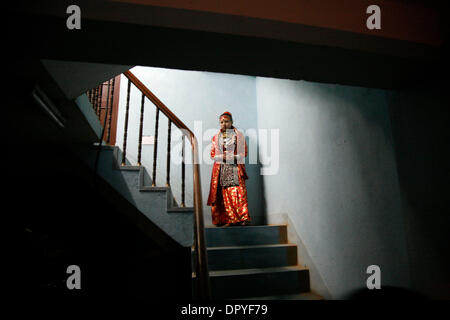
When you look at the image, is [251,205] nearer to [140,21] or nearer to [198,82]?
[198,82]

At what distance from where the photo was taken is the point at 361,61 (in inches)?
49.4

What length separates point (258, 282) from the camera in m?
2.36

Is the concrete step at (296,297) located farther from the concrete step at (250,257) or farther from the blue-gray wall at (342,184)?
the concrete step at (250,257)

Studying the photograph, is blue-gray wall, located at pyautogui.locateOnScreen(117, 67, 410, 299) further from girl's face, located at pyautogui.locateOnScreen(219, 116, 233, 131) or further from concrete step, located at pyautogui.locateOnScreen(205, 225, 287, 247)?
girl's face, located at pyautogui.locateOnScreen(219, 116, 233, 131)

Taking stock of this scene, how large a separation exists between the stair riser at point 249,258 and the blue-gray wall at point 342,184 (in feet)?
0.88

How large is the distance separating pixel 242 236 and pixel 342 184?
1.18 m

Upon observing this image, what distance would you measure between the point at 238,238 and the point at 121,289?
1742 mm

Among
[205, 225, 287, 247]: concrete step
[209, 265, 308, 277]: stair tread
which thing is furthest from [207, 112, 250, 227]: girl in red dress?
[209, 265, 308, 277]: stair tread

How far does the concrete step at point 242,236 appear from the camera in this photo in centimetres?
279

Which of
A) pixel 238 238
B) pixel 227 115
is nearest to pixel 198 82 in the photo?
pixel 227 115

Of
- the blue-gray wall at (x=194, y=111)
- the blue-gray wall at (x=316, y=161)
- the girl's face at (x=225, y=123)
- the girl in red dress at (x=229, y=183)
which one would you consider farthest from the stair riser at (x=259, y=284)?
the girl's face at (x=225, y=123)

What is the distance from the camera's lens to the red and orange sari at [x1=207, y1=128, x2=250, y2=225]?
10.8ft

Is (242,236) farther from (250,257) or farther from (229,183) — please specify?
(229,183)

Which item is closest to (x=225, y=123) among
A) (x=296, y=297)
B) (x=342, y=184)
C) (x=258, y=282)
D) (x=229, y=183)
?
(x=229, y=183)
